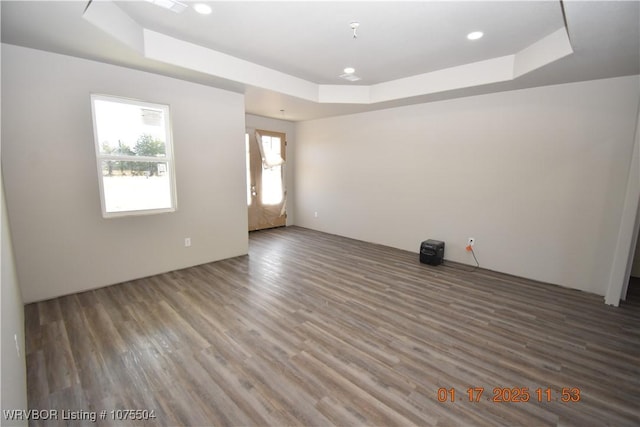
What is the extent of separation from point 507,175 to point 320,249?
126 inches

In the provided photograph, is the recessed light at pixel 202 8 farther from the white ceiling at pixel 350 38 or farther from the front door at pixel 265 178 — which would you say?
the front door at pixel 265 178

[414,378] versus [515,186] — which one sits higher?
[515,186]

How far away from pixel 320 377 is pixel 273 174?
16.9 feet

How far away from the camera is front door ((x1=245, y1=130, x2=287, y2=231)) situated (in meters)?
6.09

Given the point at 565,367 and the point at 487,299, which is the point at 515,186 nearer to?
the point at 487,299

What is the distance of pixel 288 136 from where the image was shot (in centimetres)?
676

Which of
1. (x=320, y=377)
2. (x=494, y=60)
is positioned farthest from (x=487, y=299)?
(x=494, y=60)

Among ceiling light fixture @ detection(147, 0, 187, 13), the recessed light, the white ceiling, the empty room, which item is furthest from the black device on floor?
ceiling light fixture @ detection(147, 0, 187, 13)

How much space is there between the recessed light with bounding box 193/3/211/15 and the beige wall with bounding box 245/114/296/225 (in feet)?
11.4

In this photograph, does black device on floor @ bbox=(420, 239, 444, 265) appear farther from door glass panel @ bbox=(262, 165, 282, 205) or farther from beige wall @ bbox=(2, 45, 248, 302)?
door glass panel @ bbox=(262, 165, 282, 205)

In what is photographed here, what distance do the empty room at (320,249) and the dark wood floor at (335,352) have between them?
20 millimetres

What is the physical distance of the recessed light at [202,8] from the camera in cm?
236

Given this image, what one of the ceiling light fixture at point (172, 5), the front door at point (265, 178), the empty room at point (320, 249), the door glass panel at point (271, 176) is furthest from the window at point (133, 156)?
the door glass panel at point (271, 176)

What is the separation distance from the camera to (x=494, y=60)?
340 centimetres
